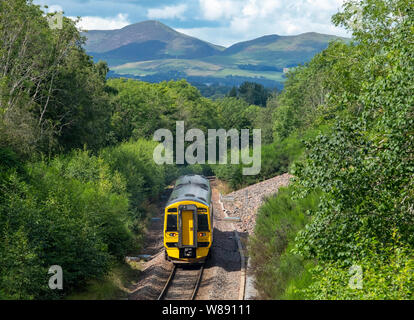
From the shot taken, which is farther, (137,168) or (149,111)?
(149,111)

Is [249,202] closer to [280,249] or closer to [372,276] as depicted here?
[280,249]

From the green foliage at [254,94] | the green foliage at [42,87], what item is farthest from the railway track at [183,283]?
the green foliage at [254,94]

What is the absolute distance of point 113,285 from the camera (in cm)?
1717

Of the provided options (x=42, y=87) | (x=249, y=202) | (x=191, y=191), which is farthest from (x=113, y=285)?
(x=249, y=202)

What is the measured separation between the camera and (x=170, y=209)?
20.0 meters

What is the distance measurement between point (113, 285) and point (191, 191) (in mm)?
6367

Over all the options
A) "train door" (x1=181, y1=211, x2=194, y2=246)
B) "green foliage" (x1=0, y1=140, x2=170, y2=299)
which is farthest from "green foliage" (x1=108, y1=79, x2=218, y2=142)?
"train door" (x1=181, y1=211, x2=194, y2=246)

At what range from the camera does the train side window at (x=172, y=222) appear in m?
20.0

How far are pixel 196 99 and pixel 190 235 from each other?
7324 cm

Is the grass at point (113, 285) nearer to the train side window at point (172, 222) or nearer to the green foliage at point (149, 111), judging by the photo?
the train side window at point (172, 222)

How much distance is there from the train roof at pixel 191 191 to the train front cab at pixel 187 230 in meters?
0.43

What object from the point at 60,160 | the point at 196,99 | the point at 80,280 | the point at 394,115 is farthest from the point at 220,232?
the point at 196,99
